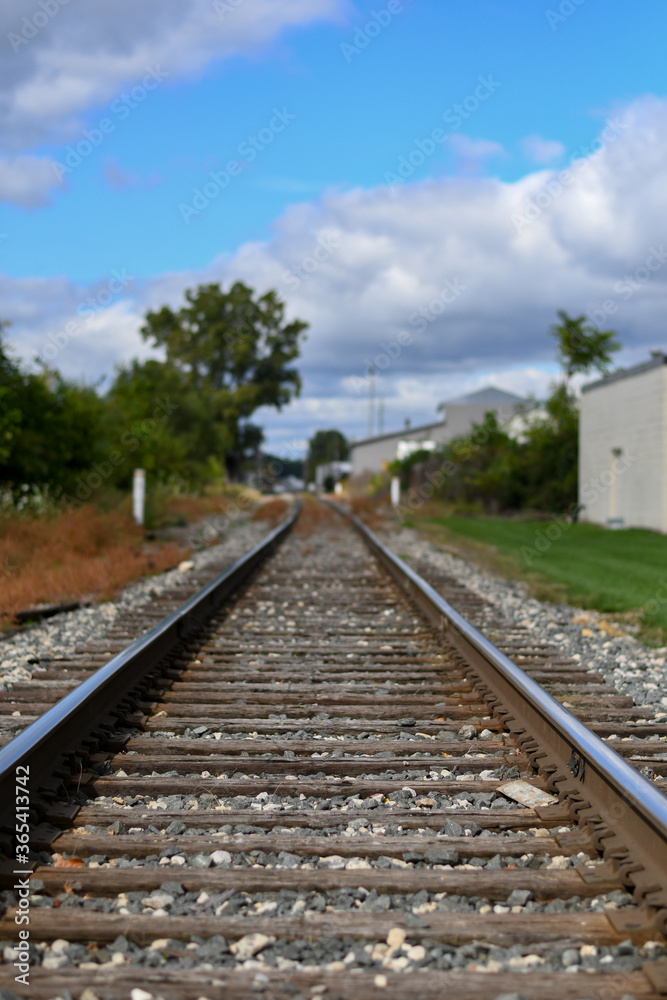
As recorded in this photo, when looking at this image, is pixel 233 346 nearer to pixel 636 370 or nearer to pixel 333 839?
pixel 636 370

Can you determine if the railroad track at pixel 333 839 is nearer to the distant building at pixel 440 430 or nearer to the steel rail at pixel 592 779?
the steel rail at pixel 592 779

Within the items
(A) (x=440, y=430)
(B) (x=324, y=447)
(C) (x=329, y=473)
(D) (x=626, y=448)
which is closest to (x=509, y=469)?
(D) (x=626, y=448)

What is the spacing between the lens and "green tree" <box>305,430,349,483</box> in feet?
500

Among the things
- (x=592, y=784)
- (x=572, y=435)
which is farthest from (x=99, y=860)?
(x=572, y=435)

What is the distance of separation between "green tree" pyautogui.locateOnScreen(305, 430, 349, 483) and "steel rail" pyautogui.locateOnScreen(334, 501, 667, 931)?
464 ft

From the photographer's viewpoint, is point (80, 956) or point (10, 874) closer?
point (80, 956)

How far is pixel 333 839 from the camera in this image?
9.64 feet

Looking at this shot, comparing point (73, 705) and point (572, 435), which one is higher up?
point (572, 435)

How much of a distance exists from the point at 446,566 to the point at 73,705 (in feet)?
28.7

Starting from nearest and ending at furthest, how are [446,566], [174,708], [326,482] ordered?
[174,708] → [446,566] → [326,482]

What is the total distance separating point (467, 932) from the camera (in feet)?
7.71

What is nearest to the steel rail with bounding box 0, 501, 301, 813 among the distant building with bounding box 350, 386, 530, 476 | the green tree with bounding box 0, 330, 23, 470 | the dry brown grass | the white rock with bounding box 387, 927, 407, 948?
the white rock with bounding box 387, 927, 407, 948

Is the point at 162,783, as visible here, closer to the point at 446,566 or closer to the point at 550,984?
the point at 550,984

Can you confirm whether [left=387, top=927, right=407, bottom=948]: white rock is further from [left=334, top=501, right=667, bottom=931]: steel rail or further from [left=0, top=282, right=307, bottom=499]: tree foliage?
[left=0, top=282, right=307, bottom=499]: tree foliage
